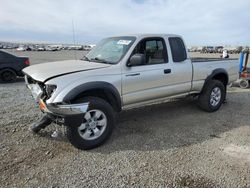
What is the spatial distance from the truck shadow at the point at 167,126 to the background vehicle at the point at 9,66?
265 inches

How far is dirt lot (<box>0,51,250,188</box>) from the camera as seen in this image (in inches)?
115

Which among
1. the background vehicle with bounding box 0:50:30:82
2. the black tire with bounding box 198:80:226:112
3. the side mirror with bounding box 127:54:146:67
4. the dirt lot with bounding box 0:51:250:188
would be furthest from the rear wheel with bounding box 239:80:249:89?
the background vehicle with bounding box 0:50:30:82

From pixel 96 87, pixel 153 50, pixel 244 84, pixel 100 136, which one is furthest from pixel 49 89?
pixel 244 84

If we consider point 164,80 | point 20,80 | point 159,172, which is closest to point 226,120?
point 164,80

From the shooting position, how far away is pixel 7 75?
32.0 feet

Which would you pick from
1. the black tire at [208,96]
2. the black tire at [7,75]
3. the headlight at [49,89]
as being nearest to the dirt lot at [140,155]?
the black tire at [208,96]

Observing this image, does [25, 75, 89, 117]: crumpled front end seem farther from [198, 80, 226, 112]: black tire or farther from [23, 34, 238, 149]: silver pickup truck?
[198, 80, 226, 112]: black tire

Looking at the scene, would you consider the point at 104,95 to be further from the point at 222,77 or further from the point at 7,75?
the point at 7,75

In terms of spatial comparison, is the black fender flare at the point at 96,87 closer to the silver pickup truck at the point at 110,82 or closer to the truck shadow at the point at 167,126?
the silver pickup truck at the point at 110,82

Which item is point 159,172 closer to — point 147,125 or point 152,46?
point 147,125

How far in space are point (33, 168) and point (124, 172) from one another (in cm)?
131

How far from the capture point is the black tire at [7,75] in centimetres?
968

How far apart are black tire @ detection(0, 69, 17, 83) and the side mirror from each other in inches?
305

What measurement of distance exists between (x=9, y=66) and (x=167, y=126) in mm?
8072
